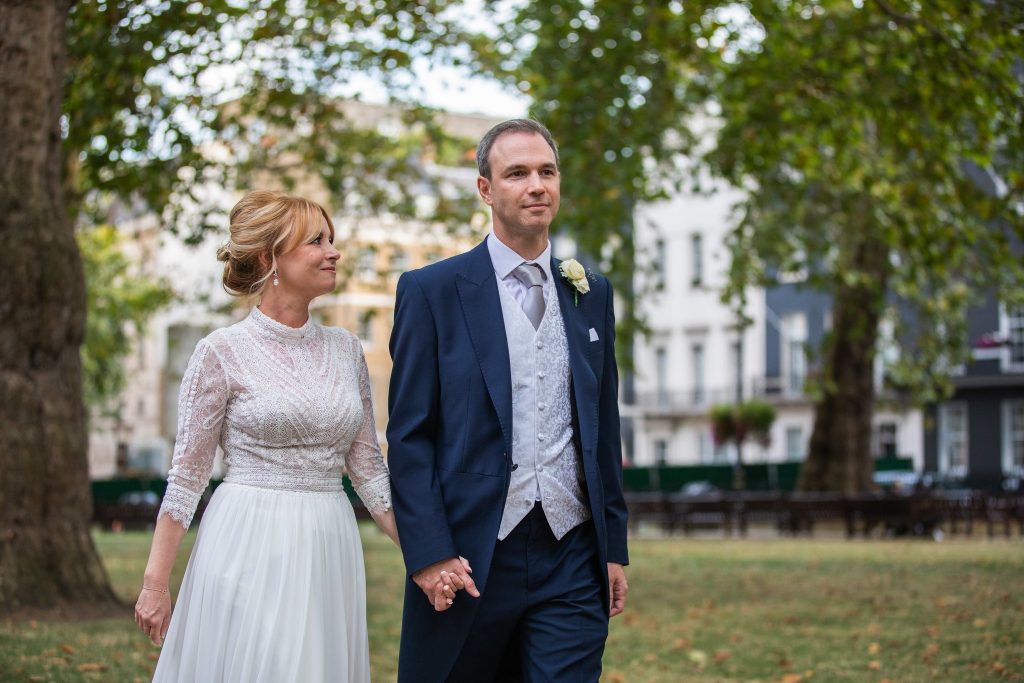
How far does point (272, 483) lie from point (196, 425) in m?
0.33

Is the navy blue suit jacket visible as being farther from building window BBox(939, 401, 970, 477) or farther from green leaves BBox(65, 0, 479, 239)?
building window BBox(939, 401, 970, 477)

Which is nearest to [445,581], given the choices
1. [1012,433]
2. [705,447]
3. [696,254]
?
[1012,433]

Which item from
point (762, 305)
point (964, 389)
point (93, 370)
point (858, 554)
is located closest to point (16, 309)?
point (858, 554)

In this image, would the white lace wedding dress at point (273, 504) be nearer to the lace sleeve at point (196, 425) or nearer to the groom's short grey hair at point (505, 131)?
the lace sleeve at point (196, 425)

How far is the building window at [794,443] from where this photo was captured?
6250cm

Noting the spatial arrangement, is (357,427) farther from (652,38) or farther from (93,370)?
(93,370)

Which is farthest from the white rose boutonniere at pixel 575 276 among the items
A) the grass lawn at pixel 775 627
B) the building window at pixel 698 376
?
the building window at pixel 698 376

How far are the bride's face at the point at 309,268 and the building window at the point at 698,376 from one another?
61327 millimetres

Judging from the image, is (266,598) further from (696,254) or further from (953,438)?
(696,254)

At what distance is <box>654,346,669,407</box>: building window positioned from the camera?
222 feet

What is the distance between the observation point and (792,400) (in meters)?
61.1

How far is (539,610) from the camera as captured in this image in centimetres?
450

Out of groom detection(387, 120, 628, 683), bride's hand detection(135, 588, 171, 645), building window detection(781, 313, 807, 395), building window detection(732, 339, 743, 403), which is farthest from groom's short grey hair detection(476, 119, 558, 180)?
building window detection(732, 339, 743, 403)

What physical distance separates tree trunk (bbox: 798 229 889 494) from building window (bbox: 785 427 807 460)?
31338 millimetres
